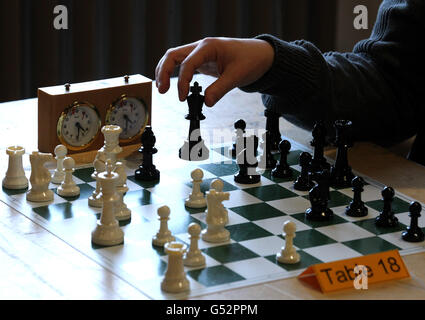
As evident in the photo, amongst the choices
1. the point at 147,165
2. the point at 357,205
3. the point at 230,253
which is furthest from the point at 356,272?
the point at 147,165

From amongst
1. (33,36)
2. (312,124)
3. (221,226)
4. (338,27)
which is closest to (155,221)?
(221,226)

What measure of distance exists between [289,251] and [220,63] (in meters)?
0.69

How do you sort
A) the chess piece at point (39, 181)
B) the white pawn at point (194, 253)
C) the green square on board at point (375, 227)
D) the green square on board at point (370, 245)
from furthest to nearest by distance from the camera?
the chess piece at point (39, 181)
the green square on board at point (375, 227)
the green square on board at point (370, 245)
the white pawn at point (194, 253)

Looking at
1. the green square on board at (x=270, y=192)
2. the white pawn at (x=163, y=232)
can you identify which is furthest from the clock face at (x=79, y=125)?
the white pawn at (x=163, y=232)

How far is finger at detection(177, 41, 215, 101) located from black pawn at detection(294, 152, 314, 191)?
0.33m

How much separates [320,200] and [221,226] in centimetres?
25

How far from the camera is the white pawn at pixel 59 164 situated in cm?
194

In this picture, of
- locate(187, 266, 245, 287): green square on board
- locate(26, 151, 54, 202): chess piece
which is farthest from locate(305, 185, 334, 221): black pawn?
locate(26, 151, 54, 202): chess piece

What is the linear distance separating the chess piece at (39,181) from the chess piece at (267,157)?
1.84 feet

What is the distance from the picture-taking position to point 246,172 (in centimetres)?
201

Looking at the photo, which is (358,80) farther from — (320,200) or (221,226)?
(221,226)

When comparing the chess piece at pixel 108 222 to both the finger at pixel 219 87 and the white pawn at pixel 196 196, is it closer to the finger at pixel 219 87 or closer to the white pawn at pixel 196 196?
the white pawn at pixel 196 196

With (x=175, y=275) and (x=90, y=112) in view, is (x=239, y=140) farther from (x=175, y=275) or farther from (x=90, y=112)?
(x=175, y=275)

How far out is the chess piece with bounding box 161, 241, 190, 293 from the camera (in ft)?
4.59
